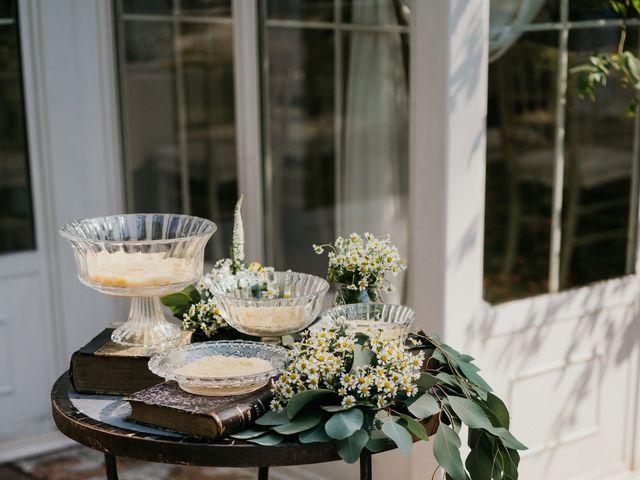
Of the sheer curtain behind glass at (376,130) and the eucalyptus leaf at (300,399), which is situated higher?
the sheer curtain behind glass at (376,130)

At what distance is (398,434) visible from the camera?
1.56m

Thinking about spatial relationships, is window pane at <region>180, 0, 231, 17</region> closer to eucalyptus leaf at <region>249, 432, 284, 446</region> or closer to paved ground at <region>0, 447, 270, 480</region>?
paved ground at <region>0, 447, 270, 480</region>

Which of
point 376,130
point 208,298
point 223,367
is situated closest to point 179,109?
point 376,130

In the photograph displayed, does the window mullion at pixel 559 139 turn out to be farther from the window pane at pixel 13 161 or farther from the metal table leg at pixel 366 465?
the window pane at pixel 13 161

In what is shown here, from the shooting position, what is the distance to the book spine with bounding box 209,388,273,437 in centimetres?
158

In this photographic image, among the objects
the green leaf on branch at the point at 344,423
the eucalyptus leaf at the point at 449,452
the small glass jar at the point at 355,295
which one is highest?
the small glass jar at the point at 355,295

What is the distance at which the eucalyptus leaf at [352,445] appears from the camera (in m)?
1.54

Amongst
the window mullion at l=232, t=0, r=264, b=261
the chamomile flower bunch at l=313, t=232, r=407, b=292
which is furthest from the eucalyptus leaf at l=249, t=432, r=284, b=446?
the window mullion at l=232, t=0, r=264, b=261

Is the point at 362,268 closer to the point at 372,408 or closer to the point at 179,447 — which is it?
the point at 372,408

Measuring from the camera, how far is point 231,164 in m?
4.12

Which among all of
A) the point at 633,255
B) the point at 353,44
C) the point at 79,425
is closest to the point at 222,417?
the point at 79,425

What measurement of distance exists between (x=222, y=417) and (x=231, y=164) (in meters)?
2.63

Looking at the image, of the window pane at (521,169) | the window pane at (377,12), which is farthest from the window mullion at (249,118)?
the window pane at (521,169)

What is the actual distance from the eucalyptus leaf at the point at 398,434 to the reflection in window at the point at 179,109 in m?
2.13
